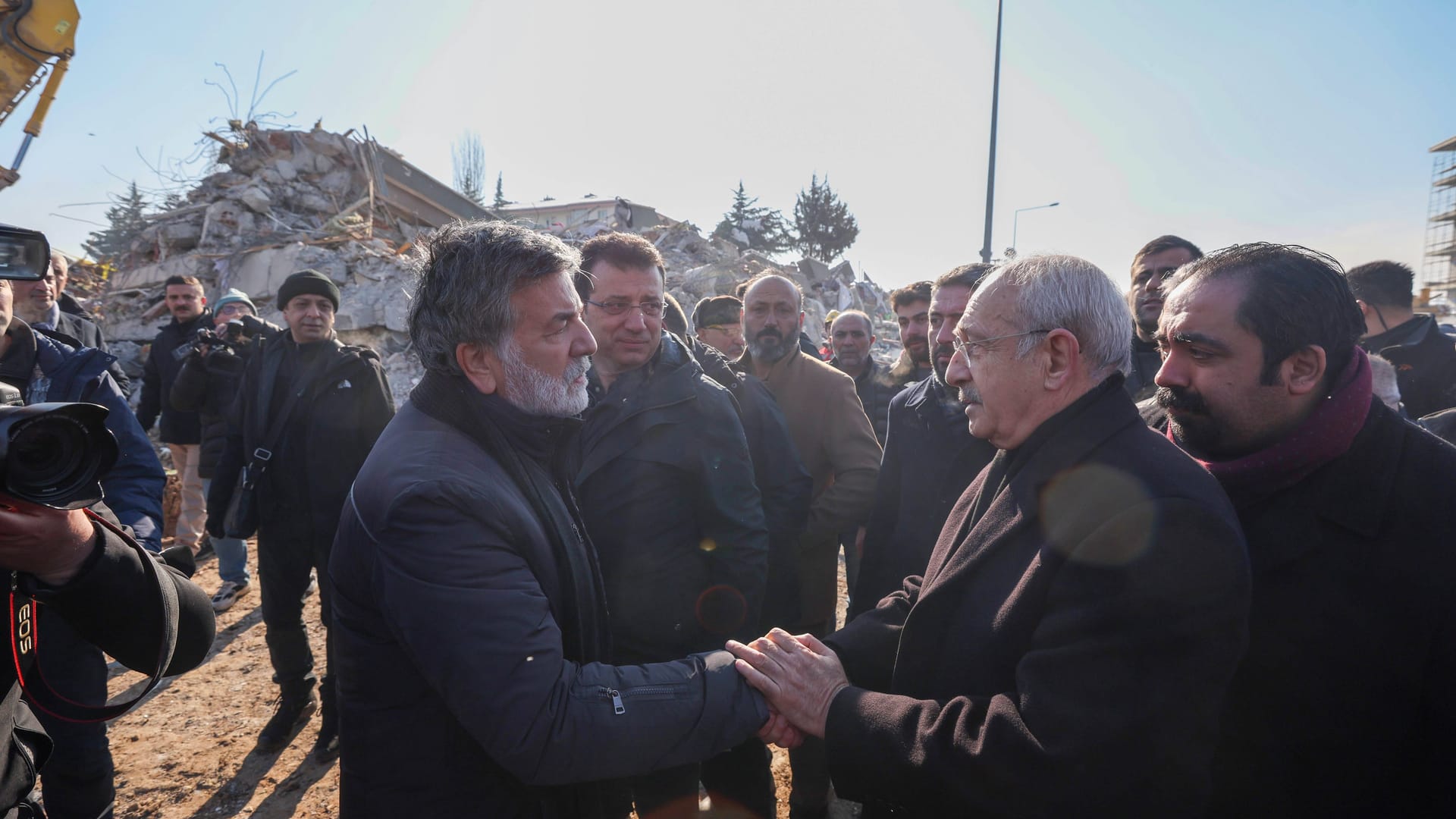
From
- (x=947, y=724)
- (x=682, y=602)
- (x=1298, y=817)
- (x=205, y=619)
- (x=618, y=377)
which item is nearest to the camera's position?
(x=947, y=724)

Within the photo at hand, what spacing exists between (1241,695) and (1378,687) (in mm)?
247

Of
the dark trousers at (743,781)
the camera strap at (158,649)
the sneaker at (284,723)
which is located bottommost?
the sneaker at (284,723)

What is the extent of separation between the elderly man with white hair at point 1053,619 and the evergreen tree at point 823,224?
40253 millimetres

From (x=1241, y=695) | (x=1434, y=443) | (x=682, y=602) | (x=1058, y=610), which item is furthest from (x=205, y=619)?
(x=1434, y=443)

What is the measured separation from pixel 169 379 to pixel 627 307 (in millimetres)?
5391

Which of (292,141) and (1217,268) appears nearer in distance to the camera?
(1217,268)

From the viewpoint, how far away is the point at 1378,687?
1467mm

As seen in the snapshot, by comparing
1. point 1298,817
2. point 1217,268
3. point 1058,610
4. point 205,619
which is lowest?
point 1298,817

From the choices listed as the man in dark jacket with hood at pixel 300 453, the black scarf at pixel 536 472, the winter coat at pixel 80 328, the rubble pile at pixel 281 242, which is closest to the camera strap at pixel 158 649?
the black scarf at pixel 536 472

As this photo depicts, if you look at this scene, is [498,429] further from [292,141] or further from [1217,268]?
[292,141]

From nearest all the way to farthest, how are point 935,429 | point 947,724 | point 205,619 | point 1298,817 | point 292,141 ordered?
point 947,724, point 1298,817, point 205,619, point 935,429, point 292,141

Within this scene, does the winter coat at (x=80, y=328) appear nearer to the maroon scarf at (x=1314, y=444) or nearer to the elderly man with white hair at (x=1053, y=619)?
the elderly man with white hair at (x=1053, y=619)

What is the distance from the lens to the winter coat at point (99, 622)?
137cm

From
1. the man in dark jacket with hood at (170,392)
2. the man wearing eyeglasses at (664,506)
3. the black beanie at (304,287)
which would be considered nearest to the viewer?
the man wearing eyeglasses at (664,506)
